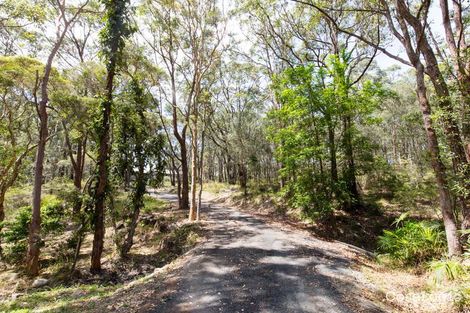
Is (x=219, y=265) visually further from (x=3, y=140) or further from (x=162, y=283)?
(x=3, y=140)

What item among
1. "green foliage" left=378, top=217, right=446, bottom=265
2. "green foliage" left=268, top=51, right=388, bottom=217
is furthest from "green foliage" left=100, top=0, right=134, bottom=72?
"green foliage" left=378, top=217, right=446, bottom=265

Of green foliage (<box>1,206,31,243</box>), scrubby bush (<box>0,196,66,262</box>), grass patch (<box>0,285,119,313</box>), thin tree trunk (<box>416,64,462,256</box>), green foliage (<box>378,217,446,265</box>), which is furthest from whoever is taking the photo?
green foliage (<box>1,206,31,243</box>)

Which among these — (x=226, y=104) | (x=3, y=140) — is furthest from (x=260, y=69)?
(x=3, y=140)

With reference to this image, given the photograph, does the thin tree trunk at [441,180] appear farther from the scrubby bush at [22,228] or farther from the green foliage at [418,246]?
the scrubby bush at [22,228]

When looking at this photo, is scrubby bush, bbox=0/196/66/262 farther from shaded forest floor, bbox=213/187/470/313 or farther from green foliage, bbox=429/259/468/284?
green foliage, bbox=429/259/468/284

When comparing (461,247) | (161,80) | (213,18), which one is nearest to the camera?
(461,247)

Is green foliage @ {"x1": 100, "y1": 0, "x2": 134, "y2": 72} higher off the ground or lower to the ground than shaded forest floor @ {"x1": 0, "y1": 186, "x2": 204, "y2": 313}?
higher

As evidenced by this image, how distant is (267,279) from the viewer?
693 cm

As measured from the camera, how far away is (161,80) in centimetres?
2031

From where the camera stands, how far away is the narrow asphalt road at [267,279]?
5.53m

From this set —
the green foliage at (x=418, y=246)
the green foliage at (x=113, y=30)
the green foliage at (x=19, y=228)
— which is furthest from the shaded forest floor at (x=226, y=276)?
the green foliage at (x=113, y=30)

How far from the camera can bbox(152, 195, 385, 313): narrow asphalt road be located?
5527 millimetres

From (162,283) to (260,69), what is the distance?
20.8 m

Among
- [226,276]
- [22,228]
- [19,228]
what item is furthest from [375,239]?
[19,228]
